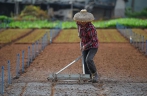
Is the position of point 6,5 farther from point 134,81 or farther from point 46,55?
point 134,81

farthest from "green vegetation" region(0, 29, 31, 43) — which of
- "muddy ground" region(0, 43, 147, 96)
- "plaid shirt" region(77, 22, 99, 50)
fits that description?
"plaid shirt" region(77, 22, 99, 50)

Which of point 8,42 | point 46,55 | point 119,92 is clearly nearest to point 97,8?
point 8,42

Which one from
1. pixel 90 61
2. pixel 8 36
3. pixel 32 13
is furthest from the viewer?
pixel 32 13

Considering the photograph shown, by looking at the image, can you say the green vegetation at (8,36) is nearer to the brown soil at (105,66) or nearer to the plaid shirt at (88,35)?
the brown soil at (105,66)

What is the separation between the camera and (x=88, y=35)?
34.5ft

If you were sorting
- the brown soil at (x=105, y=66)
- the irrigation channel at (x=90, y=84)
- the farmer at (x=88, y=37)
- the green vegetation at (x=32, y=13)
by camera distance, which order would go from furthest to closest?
1. the green vegetation at (x=32, y=13)
2. the brown soil at (x=105, y=66)
3. the farmer at (x=88, y=37)
4. the irrigation channel at (x=90, y=84)

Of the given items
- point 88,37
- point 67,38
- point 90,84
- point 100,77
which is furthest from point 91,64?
point 67,38

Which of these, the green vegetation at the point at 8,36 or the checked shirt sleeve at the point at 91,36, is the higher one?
the checked shirt sleeve at the point at 91,36

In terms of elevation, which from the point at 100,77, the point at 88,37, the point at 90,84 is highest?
the point at 88,37

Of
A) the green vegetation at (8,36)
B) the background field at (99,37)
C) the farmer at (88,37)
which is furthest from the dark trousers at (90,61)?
the background field at (99,37)

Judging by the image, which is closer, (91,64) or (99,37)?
(91,64)

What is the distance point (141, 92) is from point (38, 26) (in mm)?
29336

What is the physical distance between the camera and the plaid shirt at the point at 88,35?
1045 centimetres

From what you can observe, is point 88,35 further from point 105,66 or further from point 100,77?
point 105,66
